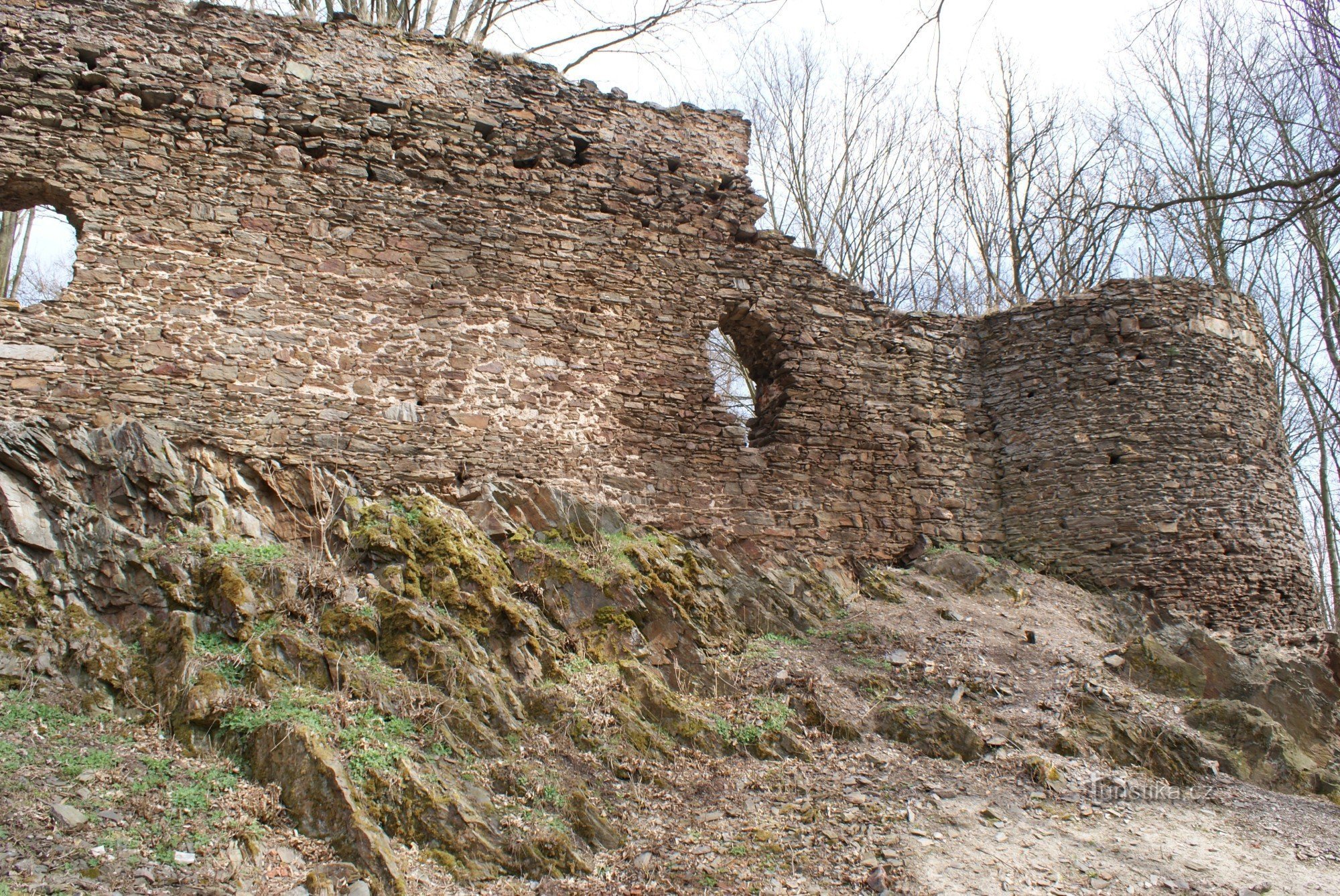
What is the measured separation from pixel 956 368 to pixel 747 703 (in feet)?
16.9

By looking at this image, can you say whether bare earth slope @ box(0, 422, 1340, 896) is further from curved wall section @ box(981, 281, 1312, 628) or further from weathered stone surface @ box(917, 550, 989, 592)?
curved wall section @ box(981, 281, 1312, 628)

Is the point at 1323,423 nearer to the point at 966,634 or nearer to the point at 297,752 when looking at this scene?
the point at 966,634

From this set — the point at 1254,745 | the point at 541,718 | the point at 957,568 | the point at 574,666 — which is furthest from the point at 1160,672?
the point at 541,718

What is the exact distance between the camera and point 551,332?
8039 mm

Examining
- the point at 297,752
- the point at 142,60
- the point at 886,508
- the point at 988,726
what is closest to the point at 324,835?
the point at 297,752

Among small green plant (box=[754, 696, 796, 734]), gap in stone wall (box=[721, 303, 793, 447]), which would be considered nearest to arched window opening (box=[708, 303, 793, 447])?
gap in stone wall (box=[721, 303, 793, 447])

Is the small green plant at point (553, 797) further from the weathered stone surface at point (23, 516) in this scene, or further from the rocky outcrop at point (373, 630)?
the weathered stone surface at point (23, 516)

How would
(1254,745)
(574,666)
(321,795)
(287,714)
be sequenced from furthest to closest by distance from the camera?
(1254,745), (574,666), (287,714), (321,795)

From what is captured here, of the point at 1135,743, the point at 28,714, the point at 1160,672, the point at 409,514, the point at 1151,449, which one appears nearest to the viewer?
the point at 28,714

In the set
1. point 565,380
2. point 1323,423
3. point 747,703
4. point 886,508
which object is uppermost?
point 1323,423

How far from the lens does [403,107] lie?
8148mm

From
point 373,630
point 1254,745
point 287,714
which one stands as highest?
point 1254,745

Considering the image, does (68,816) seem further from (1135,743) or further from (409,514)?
(1135,743)

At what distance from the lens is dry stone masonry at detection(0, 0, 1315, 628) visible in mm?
7062
